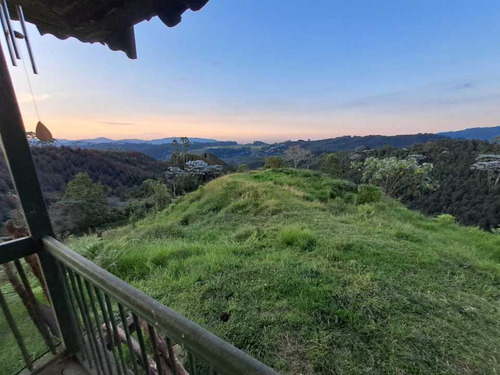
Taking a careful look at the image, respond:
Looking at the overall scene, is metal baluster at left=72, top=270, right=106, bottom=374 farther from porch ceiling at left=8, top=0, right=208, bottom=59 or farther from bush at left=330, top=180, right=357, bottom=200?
bush at left=330, top=180, right=357, bottom=200

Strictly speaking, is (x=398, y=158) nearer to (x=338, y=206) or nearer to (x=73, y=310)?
(x=338, y=206)

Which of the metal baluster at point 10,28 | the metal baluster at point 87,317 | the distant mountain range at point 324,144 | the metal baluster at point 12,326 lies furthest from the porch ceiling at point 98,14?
the distant mountain range at point 324,144

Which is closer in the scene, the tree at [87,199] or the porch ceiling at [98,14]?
the porch ceiling at [98,14]

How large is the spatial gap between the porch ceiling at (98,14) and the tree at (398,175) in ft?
34.8

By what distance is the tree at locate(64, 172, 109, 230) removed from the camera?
49.5 ft

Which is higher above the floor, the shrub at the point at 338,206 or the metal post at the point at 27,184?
the metal post at the point at 27,184

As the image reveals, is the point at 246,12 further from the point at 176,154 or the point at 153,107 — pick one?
the point at 176,154

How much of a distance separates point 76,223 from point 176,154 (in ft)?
54.6

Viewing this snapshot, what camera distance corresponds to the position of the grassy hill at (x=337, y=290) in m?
2.03

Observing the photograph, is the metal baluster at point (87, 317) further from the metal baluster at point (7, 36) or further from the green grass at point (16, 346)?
the metal baluster at point (7, 36)

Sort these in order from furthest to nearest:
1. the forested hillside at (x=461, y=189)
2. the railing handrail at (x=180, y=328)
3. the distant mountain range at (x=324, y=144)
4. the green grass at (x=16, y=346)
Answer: the distant mountain range at (x=324, y=144) → the forested hillside at (x=461, y=189) → the green grass at (x=16, y=346) → the railing handrail at (x=180, y=328)

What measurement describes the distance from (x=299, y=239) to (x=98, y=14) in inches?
154

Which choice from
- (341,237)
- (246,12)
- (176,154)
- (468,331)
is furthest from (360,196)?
(176,154)

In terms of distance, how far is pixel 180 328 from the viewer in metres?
0.72
